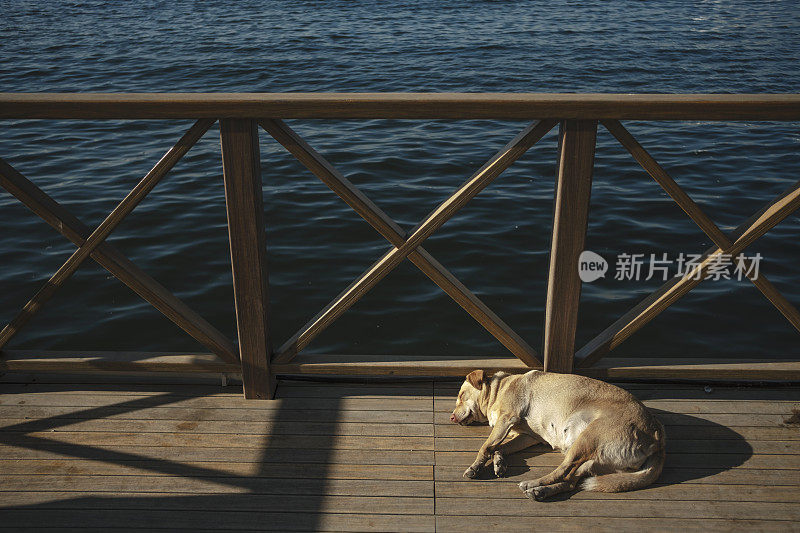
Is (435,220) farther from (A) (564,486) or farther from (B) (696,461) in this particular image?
(B) (696,461)

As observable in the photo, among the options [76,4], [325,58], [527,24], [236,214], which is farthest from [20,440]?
[76,4]

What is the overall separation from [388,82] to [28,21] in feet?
40.6

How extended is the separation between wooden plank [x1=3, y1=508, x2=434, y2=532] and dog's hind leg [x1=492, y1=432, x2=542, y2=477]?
0.41 m

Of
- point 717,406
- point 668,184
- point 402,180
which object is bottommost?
point 402,180

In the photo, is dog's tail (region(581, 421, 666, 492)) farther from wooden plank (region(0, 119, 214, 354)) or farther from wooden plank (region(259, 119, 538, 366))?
wooden plank (region(0, 119, 214, 354))

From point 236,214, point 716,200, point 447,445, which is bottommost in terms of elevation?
point 716,200

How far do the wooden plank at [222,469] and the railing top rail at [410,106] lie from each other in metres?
1.46

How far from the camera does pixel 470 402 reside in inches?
136

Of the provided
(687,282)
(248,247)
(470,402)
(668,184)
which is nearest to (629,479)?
(470,402)

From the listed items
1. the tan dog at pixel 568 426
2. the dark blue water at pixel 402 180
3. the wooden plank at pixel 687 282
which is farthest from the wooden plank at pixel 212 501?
the dark blue water at pixel 402 180

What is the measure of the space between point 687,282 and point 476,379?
3.48 feet

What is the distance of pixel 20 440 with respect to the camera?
339 centimetres

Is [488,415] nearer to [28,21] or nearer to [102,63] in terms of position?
[102,63]

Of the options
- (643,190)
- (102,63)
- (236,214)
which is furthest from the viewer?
(102,63)
